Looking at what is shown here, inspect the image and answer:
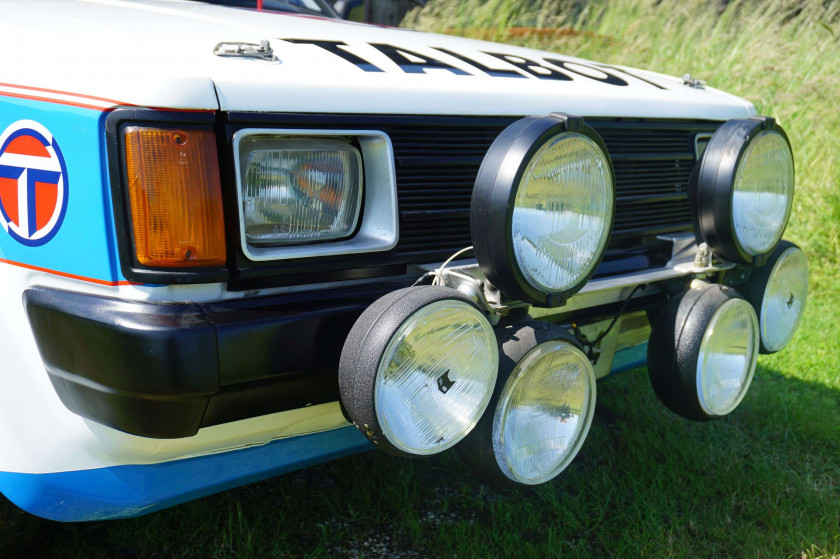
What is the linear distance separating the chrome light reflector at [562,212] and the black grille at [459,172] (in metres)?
0.26

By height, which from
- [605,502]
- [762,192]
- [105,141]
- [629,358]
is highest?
[105,141]

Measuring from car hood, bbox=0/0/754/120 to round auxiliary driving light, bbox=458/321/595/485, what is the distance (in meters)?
0.53

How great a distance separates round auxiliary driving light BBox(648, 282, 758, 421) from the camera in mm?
1962

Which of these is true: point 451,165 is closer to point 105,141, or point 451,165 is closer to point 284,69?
point 284,69

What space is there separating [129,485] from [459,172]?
94 centimetres

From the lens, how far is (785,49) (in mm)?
5910

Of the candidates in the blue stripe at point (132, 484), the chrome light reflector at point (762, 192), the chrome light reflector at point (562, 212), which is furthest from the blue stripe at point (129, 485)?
the chrome light reflector at point (762, 192)

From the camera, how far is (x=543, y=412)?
67.2 inches

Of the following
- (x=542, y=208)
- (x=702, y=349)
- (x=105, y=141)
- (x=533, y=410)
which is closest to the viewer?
(x=105, y=141)

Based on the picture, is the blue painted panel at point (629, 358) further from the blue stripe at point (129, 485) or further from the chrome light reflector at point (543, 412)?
the blue stripe at point (129, 485)

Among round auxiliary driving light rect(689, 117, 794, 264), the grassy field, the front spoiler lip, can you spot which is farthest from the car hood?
the grassy field

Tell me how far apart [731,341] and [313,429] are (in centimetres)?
109

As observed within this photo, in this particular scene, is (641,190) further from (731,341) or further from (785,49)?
(785,49)

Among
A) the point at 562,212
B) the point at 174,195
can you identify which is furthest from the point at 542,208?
the point at 174,195
